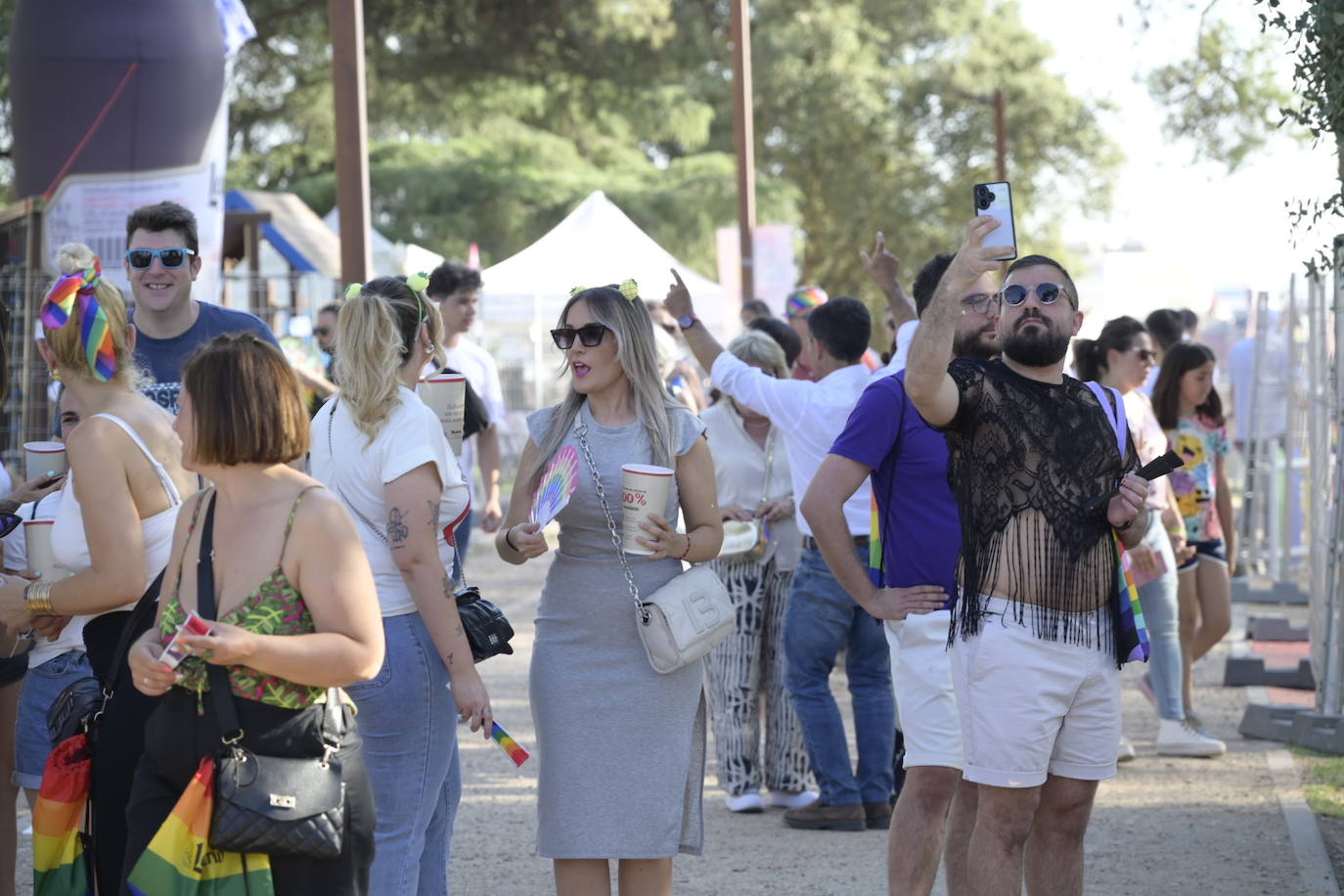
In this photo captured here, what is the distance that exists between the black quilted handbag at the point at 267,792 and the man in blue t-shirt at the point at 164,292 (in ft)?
7.30

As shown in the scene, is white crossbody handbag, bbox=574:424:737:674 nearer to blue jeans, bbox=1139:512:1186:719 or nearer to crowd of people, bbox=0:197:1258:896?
crowd of people, bbox=0:197:1258:896

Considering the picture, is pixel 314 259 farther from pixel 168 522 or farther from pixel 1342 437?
pixel 168 522

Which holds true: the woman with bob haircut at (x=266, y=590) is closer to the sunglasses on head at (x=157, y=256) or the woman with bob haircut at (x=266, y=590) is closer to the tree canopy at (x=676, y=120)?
the sunglasses on head at (x=157, y=256)

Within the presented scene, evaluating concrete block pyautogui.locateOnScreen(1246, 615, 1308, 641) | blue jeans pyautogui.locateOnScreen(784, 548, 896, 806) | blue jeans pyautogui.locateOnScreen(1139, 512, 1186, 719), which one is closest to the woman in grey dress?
blue jeans pyautogui.locateOnScreen(784, 548, 896, 806)

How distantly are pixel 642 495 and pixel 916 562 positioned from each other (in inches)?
39.7

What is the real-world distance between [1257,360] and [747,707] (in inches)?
403

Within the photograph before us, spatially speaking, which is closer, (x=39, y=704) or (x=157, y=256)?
(x=39, y=704)

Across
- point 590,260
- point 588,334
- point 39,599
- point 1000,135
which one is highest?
point 1000,135

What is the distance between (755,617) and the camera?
739 centimetres

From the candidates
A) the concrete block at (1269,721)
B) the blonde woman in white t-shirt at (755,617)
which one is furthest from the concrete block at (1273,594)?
the blonde woman in white t-shirt at (755,617)

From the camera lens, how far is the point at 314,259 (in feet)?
84.9

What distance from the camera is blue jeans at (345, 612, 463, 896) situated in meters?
4.13

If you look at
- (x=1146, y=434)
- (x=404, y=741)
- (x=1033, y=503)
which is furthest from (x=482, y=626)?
(x=1146, y=434)

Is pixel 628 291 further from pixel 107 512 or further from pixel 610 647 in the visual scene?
pixel 107 512
